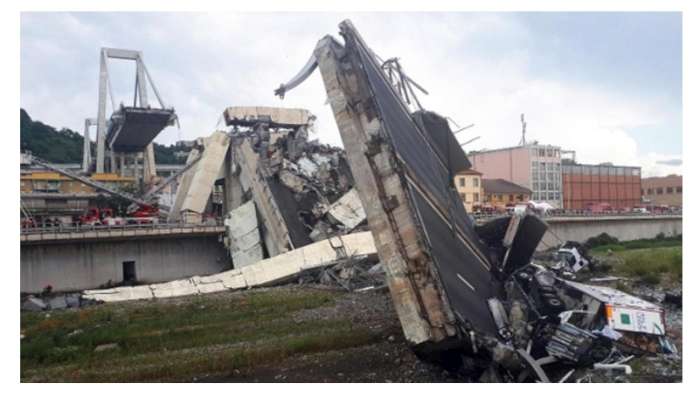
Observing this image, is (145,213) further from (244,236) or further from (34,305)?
(34,305)

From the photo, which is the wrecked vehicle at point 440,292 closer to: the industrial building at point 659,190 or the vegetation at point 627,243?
the vegetation at point 627,243

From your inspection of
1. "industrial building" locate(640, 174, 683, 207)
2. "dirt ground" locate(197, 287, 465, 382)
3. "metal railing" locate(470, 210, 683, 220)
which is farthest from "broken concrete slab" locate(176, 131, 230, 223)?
"industrial building" locate(640, 174, 683, 207)

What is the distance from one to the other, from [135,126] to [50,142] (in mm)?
7083

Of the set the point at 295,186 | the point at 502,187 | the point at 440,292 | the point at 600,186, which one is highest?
the point at 600,186

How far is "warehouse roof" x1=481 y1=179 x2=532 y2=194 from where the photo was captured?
46.6 m

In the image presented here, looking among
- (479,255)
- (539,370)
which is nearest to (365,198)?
(539,370)

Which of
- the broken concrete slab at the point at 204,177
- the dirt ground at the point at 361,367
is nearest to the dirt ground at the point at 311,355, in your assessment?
the dirt ground at the point at 361,367

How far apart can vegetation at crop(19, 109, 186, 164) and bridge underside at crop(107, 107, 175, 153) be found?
158 inches

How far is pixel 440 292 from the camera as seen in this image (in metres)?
9.63

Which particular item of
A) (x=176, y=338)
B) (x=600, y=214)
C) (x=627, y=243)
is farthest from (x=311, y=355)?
(x=600, y=214)

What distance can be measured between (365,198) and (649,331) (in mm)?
6100

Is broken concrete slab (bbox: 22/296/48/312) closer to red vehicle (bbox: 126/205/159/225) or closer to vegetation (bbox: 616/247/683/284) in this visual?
red vehicle (bbox: 126/205/159/225)

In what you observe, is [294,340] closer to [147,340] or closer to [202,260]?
[147,340]

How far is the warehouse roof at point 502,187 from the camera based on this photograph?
153 feet
